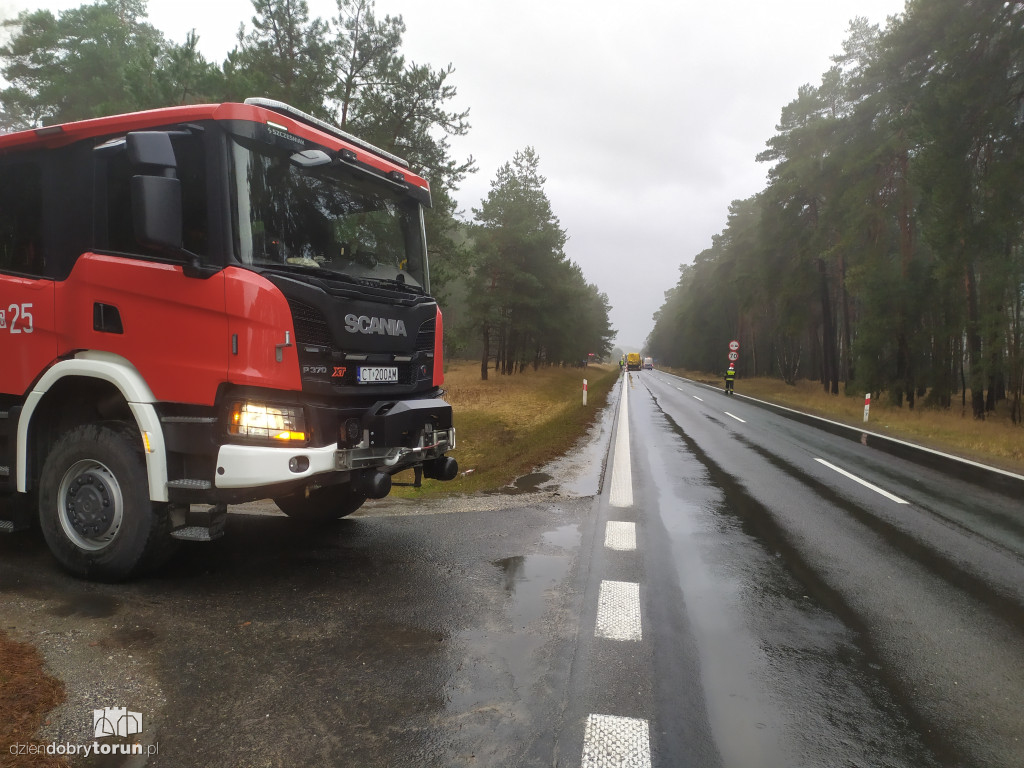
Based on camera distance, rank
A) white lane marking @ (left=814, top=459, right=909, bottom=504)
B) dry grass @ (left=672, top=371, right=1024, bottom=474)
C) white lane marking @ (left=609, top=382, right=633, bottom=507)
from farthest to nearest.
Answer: dry grass @ (left=672, top=371, right=1024, bottom=474)
white lane marking @ (left=814, top=459, right=909, bottom=504)
white lane marking @ (left=609, top=382, right=633, bottom=507)

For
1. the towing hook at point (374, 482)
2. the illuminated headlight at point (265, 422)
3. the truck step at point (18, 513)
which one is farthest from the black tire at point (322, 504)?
the illuminated headlight at point (265, 422)

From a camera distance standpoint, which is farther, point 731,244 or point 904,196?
point 731,244

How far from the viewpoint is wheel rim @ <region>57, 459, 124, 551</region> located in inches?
171

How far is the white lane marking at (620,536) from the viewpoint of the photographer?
5730 mm

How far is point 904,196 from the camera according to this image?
79.3ft

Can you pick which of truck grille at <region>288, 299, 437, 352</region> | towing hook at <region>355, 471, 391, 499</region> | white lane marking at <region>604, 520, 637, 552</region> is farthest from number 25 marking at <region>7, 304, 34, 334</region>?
white lane marking at <region>604, 520, 637, 552</region>

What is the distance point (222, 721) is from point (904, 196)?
2860cm

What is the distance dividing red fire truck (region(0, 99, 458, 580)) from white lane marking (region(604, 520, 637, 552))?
2090mm

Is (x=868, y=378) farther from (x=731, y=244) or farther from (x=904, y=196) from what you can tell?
(x=731, y=244)

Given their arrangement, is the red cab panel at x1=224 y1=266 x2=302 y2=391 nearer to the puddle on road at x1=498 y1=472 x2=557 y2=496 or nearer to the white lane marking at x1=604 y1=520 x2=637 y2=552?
the white lane marking at x1=604 y1=520 x2=637 y2=552

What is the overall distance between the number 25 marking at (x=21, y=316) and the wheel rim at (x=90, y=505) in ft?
3.63

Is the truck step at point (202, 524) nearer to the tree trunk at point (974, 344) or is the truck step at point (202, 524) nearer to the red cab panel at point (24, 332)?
the red cab panel at point (24, 332)

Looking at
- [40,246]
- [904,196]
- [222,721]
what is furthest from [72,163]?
[904,196]

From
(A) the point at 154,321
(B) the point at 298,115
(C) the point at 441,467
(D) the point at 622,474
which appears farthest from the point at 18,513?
(D) the point at 622,474
